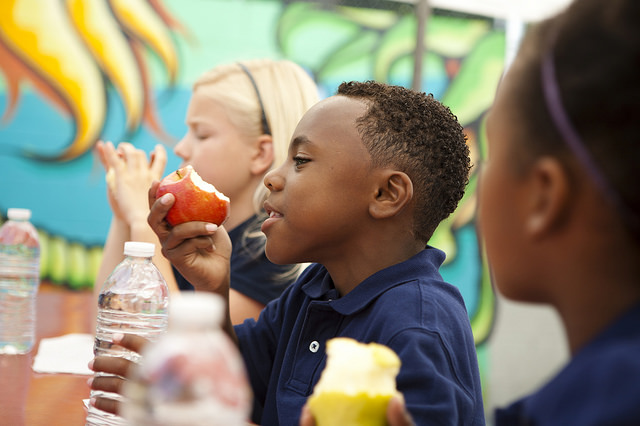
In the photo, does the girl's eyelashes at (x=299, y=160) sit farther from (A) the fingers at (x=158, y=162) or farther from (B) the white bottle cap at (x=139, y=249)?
(A) the fingers at (x=158, y=162)

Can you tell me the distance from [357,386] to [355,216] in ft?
2.01

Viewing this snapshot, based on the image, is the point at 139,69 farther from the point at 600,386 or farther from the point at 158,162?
the point at 600,386

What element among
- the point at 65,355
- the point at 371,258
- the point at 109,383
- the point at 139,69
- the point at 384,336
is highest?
the point at 139,69

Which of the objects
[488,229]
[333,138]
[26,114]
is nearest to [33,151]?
[26,114]

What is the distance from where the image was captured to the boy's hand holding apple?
1468mm

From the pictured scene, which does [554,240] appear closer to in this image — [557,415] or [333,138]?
[557,415]

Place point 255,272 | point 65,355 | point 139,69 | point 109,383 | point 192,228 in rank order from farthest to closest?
point 139,69, point 255,272, point 65,355, point 192,228, point 109,383

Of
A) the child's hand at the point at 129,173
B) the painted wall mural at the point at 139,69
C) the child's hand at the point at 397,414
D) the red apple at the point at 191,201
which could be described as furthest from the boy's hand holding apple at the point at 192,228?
the painted wall mural at the point at 139,69

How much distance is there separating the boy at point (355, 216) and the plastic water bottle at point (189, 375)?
2.02ft

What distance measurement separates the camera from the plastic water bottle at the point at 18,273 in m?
2.06

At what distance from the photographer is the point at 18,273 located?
7.61 feet

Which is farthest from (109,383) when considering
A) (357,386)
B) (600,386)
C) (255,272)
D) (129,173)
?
(129,173)

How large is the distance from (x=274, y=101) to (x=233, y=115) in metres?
0.14

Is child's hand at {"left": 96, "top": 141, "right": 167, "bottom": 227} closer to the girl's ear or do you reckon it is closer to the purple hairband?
the girl's ear
